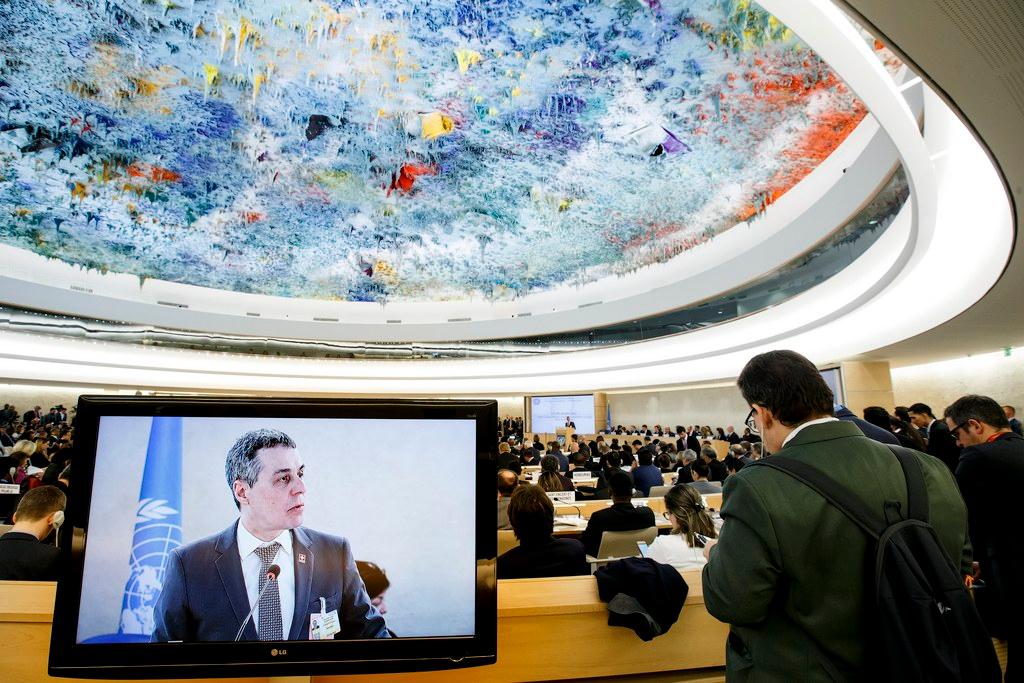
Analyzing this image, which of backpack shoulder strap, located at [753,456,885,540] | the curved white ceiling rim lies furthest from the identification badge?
the curved white ceiling rim

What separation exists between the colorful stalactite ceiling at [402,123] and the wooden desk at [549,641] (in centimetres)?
466

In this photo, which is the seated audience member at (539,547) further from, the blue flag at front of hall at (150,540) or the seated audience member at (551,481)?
the seated audience member at (551,481)

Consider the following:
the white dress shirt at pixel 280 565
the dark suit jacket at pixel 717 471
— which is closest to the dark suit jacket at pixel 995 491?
the white dress shirt at pixel 280 565

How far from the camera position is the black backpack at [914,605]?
3.28 feet

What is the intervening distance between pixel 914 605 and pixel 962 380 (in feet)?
38.9

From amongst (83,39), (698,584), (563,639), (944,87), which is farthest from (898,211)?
(83,39)

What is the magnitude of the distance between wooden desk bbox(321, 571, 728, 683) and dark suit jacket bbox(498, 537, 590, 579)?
48.5 inches

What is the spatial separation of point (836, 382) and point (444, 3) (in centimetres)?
962

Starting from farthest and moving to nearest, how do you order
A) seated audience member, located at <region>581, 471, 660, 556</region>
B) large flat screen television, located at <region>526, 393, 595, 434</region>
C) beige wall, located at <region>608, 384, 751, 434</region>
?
large flat screen television, located at <region>526, 393, 595, 434</region> → beige wall, located at <region>608, 384, 751, 434</region> → seated audience member, located at <region>581, 471, 660, 556</region>

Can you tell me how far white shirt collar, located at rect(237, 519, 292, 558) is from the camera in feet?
2.82

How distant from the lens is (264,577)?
863mm

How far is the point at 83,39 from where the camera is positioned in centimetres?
467

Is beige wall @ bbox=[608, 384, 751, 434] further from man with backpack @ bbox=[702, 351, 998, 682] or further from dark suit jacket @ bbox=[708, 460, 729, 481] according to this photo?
man with backpack @ bbox=[702, 351, 998, 682]

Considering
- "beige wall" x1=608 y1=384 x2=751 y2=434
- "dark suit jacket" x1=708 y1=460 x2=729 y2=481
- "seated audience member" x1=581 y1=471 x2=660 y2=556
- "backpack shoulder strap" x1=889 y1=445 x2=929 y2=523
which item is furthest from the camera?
"beige wall" x1=608 y1=384 x2=751 y2=434
